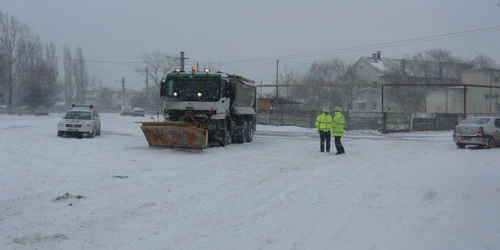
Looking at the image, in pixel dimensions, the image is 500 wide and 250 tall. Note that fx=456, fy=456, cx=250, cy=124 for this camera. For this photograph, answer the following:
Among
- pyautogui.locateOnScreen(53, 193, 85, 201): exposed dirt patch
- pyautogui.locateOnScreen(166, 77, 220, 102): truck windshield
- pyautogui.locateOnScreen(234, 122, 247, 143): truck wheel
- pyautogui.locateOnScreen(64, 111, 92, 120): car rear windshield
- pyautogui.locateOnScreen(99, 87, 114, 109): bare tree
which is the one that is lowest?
pyautogui.locateOnScreen(53, 193, 85, 201): exposed dirt patch

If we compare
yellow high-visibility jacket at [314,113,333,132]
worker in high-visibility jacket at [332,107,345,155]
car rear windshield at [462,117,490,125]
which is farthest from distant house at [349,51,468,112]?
worker in high-visibility jacket at [332,107,345,155]

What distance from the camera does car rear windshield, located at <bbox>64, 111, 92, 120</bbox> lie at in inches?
882

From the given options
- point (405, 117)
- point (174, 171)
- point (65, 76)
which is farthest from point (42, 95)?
point (174, 171)

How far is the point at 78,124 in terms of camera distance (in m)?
21.9

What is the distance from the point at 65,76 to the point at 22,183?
305 feet

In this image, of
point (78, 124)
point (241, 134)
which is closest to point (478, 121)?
point (241, 134)

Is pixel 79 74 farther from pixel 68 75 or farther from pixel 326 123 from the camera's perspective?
pixel 326 123

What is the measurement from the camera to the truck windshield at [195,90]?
17578 mm

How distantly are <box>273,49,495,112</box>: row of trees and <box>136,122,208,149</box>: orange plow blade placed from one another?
44.3m

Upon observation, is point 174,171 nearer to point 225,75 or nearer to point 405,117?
point 225,75

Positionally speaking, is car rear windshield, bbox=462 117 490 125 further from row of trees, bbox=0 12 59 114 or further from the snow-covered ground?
row of trees, bbox=0 12 59 114

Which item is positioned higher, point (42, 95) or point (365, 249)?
point (42, 95)

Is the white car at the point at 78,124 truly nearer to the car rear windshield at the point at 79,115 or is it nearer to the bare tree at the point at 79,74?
the car rear windshield at the point at 79,115

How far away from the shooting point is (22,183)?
912cm
